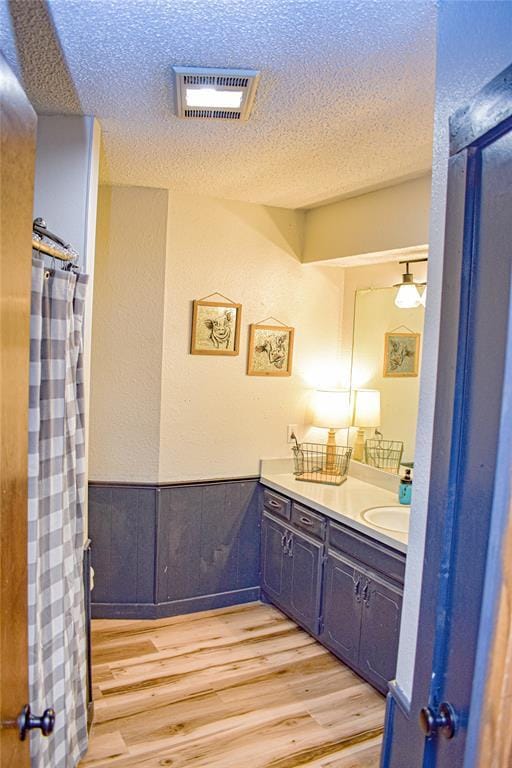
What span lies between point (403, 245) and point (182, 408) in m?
1.58

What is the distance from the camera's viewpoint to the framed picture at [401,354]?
127 inches

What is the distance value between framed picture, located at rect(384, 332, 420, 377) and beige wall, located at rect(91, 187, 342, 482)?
0.58 meters

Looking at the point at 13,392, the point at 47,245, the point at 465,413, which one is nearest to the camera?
the point at 13,392

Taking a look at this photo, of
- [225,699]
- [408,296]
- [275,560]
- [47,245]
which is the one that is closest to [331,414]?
[408,296]

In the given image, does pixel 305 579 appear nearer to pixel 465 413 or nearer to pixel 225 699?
pixel 225 699

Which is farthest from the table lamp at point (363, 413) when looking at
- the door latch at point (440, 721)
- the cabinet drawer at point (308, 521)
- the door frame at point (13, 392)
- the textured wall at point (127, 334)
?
the door frame at point (13, 392)

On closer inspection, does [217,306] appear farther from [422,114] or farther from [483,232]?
[483,232]

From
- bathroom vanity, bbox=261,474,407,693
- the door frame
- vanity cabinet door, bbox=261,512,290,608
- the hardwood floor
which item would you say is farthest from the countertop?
the door frame

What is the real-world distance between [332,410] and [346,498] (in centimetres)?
64

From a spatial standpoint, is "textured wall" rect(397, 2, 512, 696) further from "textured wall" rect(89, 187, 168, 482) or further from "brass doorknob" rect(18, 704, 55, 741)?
"textured wall" rect(89, 187, 168, 482)

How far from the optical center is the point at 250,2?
1.40m

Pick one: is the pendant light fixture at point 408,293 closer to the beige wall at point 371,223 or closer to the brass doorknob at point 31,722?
the beige wall at point 371,223

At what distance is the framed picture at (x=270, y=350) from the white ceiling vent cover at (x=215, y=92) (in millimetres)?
1628

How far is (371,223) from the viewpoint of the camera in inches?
121
